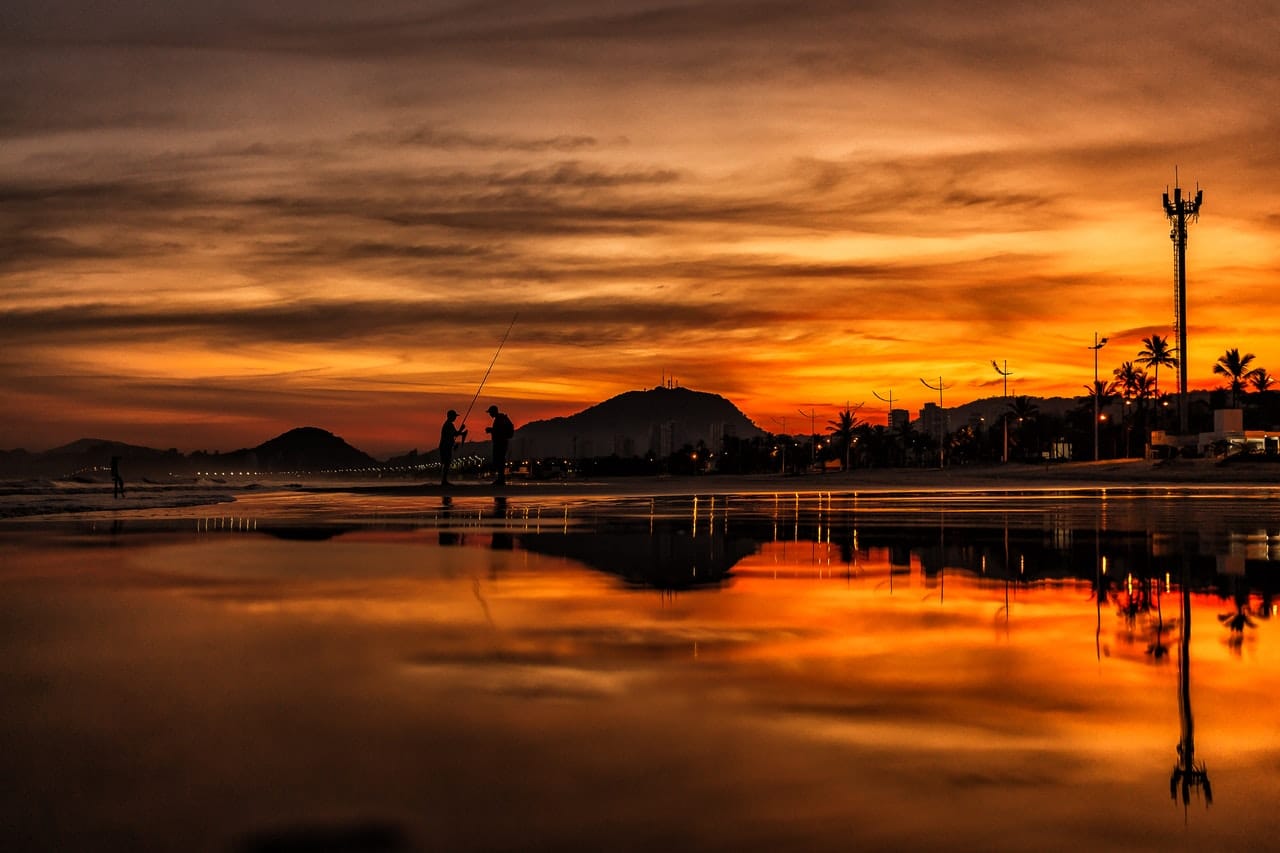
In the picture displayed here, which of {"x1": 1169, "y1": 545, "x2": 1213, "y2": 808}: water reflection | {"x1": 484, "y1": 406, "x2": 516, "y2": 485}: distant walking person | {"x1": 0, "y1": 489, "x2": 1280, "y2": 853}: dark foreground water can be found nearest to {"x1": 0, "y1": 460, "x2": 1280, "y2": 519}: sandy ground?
{"x1": 484, "y1": 406, "x2": 516, "y2": 485}: distant walking person

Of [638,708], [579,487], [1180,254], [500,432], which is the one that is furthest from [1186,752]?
[1180,254]

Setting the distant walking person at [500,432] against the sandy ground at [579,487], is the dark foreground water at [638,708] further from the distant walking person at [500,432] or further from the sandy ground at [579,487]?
the distant walking person at [500,432]

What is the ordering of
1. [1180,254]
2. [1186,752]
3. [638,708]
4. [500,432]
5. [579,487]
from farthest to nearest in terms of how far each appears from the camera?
[1180,254] < [579,487] < [500,432] < [638,708] < [1186,752]

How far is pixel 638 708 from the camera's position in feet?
18.8

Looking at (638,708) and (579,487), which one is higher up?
(579,487)

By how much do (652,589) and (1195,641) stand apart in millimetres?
4679

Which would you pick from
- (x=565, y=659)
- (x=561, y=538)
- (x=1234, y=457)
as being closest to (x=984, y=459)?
(x=1234, y=457)

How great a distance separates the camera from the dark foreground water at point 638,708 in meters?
4.01

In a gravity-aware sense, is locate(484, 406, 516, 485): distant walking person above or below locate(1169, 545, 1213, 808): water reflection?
above

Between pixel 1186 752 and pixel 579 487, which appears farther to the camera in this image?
pixel 579 487

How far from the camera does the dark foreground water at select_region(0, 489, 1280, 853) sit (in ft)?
13.1

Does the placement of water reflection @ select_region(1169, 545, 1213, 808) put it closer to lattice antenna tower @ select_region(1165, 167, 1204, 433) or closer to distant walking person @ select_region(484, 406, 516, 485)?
distant walking person @ select_region(484, 406, 516, 485)

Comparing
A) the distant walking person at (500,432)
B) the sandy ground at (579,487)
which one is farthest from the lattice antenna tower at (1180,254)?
the distant walking person at (500,432)

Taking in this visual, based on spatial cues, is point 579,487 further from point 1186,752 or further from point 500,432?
point 1186,752
